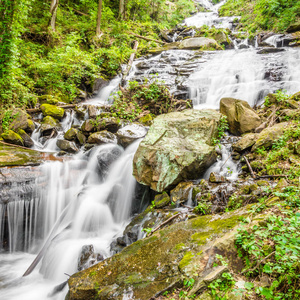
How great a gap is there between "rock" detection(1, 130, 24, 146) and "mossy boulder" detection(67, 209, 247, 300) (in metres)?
5.39

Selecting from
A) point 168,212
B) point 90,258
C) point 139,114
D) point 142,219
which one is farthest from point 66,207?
point 139,114

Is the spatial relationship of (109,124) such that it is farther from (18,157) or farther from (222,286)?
(222,286)

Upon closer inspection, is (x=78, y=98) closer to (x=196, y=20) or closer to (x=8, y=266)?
(x=8, y=266)

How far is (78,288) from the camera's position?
9.03 ft

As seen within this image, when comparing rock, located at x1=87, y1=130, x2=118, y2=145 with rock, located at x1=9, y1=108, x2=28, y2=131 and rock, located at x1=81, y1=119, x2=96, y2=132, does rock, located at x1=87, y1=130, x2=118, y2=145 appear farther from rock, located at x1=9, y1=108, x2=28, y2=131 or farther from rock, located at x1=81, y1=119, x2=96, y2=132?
rock, located at x1=9, y1=108, x2=28, y2=131

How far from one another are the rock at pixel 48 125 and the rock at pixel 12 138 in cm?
110

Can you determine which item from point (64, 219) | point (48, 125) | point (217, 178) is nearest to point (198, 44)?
point (48, 125)

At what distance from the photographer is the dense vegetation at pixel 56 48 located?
661 cm

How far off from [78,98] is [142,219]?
8022mm

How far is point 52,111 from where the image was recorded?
27.9 feet

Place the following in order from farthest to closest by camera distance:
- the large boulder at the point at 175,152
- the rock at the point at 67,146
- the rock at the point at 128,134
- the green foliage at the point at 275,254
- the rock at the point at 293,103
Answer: the rock at the point at 67,146
the rock at the point at 128,134
the rock at the point at 293,103
the large boulder at the point at 175,152
the green foliage at the point at 275,254

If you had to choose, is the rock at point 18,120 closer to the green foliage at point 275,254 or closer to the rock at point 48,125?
the rock at point 48,125

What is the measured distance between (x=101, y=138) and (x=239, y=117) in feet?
15.3

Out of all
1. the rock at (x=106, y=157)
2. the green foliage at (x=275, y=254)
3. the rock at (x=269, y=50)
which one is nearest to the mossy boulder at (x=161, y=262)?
the green foliage at (x=275, y=254)
